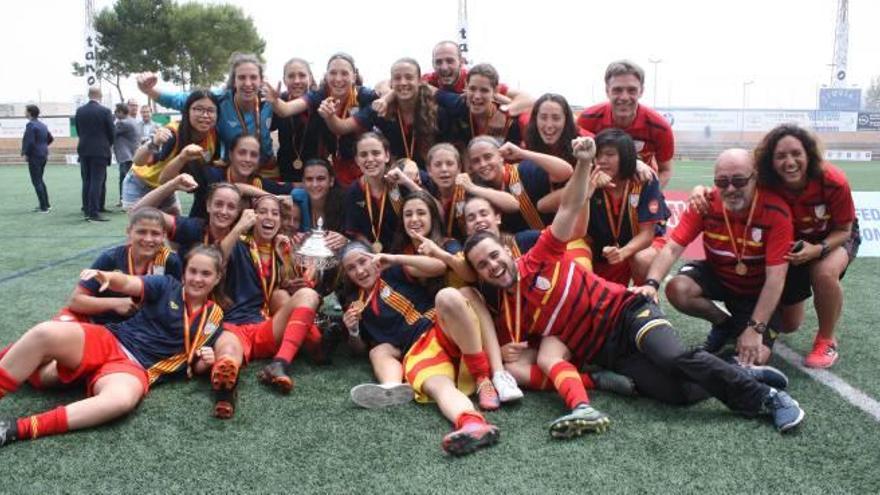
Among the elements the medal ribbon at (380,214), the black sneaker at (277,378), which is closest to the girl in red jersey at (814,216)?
the medal ribbon at (380,214)

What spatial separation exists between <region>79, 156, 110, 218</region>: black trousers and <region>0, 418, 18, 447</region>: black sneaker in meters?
8.57

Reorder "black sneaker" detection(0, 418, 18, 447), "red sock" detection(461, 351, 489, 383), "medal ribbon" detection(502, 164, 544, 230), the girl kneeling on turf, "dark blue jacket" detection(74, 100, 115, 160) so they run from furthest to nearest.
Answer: "dark blue jacket" detection(74, 100, 115, 160)
"medal ribbon" detection(502, 164, 544, 230)
"red sock" detection(461, 351, 489, 383)
the girl kneeling on turf
"black sneaker" detection(0, 418, 18, 447)

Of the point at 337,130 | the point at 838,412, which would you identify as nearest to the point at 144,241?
the point at 337,130

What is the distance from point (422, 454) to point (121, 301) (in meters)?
1.92

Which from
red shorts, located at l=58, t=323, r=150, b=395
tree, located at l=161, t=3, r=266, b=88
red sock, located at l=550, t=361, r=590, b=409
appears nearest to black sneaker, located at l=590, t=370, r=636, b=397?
red sock, located at l=550, t=361, r=590, b=409

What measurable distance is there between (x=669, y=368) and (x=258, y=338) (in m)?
2.30

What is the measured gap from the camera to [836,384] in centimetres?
352

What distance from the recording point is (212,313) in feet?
12.3

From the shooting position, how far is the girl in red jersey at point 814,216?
3711mm

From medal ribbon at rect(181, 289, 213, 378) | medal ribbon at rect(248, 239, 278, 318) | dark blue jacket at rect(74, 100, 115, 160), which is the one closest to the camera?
medal ribbon at rect(181, 289, 213, 378)

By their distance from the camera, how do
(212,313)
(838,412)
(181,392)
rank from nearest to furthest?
(838,412)
(181,392)
(212,313)

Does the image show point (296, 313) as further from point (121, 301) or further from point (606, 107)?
point (606, 107)

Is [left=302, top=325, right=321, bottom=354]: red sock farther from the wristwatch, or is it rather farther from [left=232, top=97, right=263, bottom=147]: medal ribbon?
the wristwatch

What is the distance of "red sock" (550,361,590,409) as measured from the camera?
10.1ft
